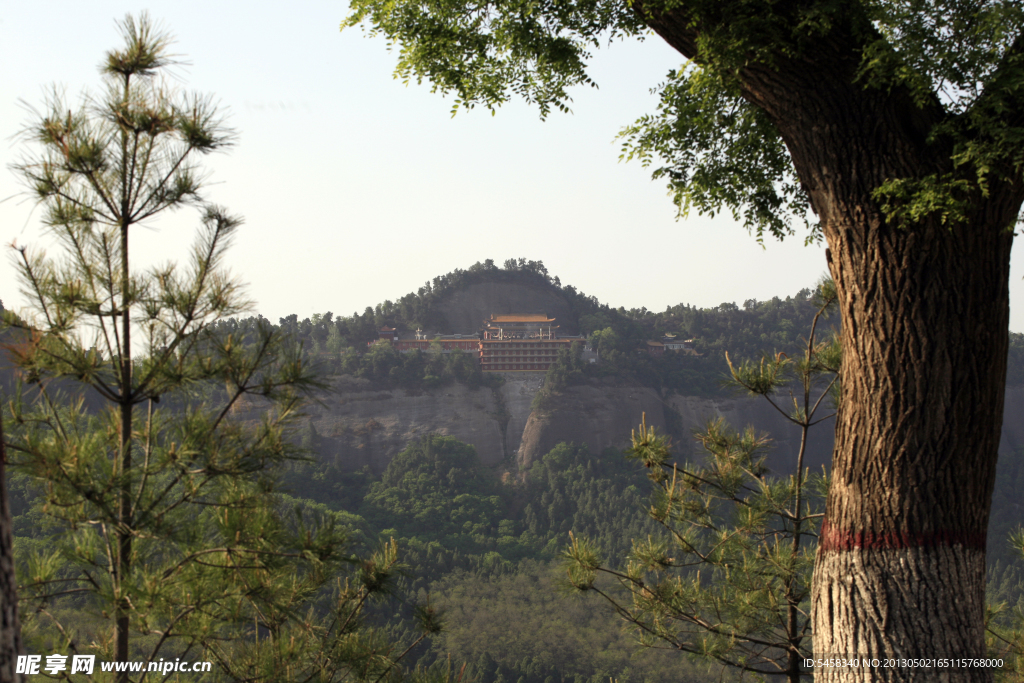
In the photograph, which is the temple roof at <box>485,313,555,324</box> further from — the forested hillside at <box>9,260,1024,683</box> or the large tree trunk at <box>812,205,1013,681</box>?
the large tree trunk at <box>812,205,1013,681</box>

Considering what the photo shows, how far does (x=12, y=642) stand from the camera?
3.46 feet

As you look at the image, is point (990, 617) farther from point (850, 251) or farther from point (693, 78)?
point (693, 78)

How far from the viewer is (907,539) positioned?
1749 mm

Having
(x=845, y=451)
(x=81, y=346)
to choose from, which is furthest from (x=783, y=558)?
(x=81, y=346)

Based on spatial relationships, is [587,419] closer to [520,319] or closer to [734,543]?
[520,319]

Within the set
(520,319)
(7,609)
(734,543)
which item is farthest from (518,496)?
(7,609)

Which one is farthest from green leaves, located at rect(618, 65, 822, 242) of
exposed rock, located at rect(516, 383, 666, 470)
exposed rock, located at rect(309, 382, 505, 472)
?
exposed rock, located at rect(516, 383, 666, 470)

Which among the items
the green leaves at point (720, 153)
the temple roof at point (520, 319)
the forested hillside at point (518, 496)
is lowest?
the forested hillside at point (518, 496)

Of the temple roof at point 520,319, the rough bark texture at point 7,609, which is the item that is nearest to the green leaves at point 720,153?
the rough bark texture at point 7,609

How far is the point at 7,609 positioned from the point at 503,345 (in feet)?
136

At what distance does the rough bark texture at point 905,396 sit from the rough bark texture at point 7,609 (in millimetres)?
1637

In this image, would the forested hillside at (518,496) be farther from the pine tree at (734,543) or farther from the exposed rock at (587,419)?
the pine tree at (734,543)

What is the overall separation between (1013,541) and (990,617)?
34cm

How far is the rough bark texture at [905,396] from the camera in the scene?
1.74 m
